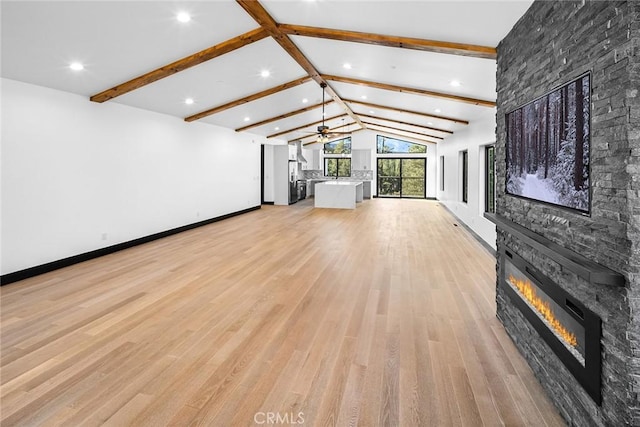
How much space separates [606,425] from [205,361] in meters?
2.38

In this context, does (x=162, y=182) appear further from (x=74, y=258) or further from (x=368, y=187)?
(x=368, y=187)

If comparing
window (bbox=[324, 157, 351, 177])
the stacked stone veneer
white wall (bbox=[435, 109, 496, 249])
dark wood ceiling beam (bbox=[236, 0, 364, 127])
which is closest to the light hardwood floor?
the stacked stone veneer

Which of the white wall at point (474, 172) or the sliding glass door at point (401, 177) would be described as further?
the sliding glass door at point (401, 177)

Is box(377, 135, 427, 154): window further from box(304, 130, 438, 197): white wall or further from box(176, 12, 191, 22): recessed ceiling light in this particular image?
box(176, 12, 191, 22): recessed ceiling light

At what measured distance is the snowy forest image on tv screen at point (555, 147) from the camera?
74.0 inches

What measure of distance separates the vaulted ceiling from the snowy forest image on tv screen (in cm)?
90

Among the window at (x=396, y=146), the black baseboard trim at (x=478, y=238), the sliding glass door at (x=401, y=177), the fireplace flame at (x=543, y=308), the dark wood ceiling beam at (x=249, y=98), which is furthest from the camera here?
the sliding glass door at (x=401, y=177)

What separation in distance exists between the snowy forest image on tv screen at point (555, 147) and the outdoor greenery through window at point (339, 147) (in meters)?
14.1

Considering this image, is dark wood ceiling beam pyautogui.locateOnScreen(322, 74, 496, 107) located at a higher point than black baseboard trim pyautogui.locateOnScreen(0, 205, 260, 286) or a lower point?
higher

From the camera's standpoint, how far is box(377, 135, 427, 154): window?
1560cm

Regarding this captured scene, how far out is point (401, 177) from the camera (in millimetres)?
16078

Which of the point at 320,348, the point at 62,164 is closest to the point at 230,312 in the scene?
the point at 320,348

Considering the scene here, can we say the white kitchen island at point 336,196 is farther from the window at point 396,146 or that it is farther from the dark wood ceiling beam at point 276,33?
the dark wood ceiling beam at point 276,33

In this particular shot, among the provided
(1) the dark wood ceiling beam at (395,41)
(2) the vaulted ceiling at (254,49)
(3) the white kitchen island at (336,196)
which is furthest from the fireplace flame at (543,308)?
(3) the white kitchen island at (336,196)
